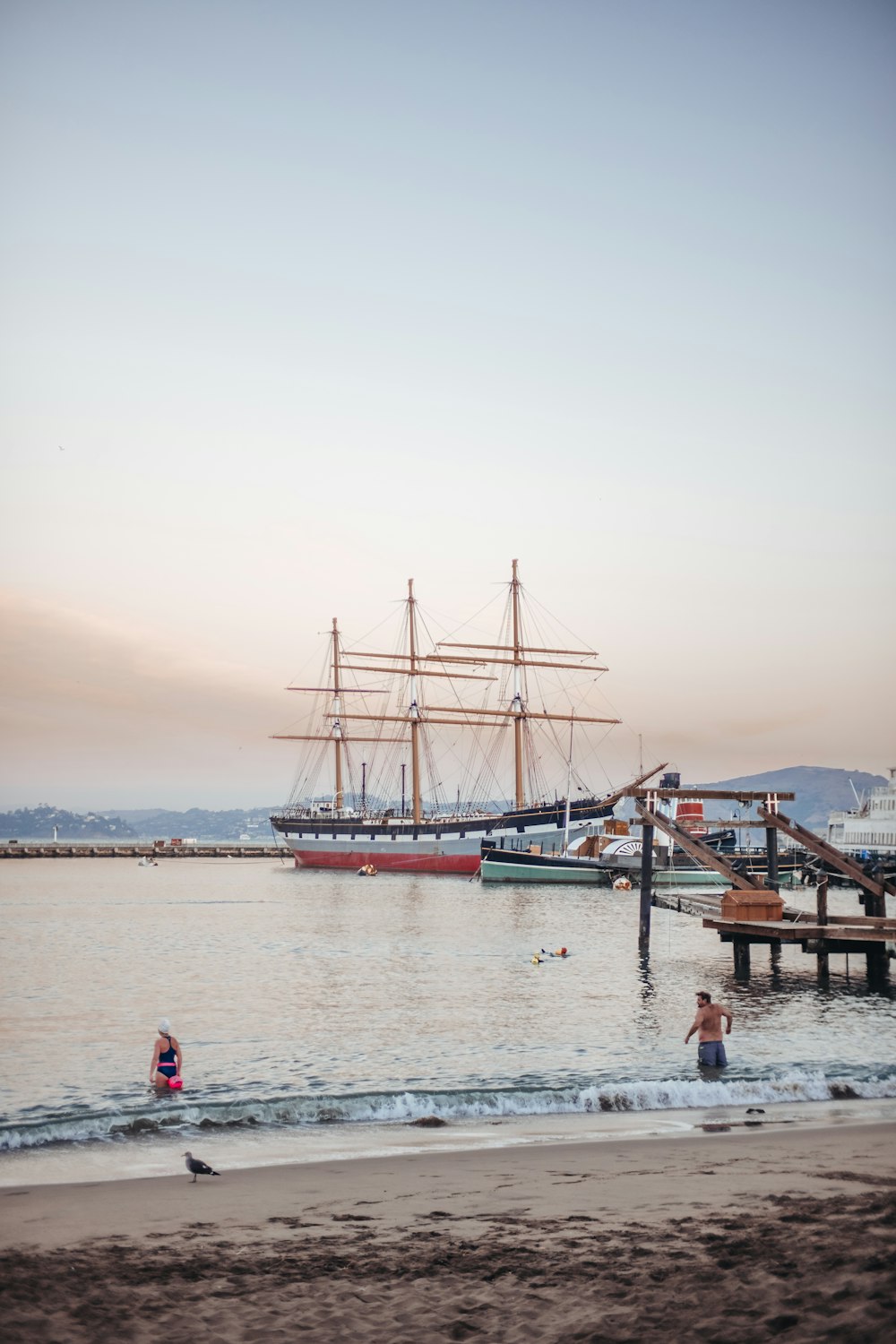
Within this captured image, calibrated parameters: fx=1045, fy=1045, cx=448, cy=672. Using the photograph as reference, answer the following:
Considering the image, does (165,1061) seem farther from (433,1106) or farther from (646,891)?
(646,891)

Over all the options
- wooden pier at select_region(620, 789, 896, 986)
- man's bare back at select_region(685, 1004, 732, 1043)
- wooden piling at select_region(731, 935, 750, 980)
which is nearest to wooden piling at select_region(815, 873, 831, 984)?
wooden pier at select_region(620, 789, 896, 986)

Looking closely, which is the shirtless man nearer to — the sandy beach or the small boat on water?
the sandy beach

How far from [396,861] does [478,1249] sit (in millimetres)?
106880

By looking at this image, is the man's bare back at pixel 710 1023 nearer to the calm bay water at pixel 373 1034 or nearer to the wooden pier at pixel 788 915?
the calm bay water at pixel 373 1034

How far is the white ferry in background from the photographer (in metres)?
117

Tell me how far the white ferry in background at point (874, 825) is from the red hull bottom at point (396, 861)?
42.8m

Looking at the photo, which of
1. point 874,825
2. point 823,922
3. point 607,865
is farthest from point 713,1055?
point 874,825

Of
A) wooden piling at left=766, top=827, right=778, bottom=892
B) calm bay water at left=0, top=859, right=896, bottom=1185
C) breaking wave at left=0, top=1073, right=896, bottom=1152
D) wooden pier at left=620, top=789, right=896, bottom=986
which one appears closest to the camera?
breaking wave at left=0, top=1073, right=896, bottom=1152

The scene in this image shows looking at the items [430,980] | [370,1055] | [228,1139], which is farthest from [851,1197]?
[430,980]

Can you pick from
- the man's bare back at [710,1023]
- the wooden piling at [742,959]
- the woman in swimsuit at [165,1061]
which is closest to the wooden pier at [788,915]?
the wooden piling at [742,959]

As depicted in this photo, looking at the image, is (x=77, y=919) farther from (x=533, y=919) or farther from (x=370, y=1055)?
(x=370, y=1055)

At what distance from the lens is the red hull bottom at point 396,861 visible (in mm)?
108750

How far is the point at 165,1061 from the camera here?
17.4 m

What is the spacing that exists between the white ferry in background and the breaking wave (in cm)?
10413
